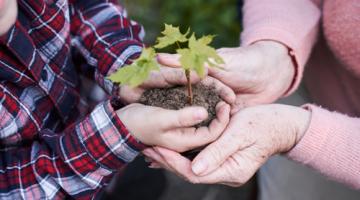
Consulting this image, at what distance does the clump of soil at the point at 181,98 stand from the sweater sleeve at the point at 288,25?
353 mm

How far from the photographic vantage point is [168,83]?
1324 mm

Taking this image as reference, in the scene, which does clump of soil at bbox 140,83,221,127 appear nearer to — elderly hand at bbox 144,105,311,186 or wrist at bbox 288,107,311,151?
elderly hand at bbox 144,105,311,186

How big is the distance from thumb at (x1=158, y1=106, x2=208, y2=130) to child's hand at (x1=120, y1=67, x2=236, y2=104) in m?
0.13

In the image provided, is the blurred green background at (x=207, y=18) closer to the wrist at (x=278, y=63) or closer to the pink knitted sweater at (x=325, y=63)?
the pink knitted sweater at (x=325, y=63)

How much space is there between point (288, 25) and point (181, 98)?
1.72 ft

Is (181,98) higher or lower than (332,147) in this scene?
higher

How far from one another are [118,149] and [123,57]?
0.30 meters

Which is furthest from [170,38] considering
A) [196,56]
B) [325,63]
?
[325,63]

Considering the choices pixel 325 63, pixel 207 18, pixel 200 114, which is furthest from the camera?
pixel 207 18

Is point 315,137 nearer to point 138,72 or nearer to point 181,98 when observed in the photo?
point 181,98

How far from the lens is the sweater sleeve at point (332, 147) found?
136 centimetres

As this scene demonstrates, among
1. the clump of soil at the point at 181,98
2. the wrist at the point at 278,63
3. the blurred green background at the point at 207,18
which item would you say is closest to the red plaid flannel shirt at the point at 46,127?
the clump of soil at the point at 181,98

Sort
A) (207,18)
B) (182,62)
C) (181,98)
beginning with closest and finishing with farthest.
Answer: (182,62) < (181,98) < (207,18)

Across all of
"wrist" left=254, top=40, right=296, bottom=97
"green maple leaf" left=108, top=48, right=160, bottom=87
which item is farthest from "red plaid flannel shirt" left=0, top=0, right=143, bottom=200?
"wrist" left=254, top=40, right=296, bottom=97
